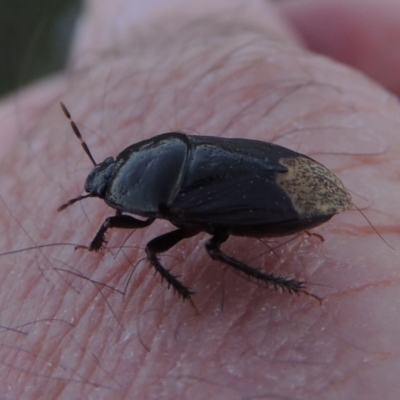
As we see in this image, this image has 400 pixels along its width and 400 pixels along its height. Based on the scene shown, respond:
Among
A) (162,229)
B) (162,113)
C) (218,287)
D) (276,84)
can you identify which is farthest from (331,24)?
(218,287)

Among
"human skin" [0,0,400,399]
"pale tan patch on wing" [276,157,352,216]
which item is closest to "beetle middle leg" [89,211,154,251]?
"human skin" [0,0,400,399]

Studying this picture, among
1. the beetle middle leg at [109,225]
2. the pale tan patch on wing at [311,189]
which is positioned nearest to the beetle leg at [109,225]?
the beetle middle leg at [109,225]

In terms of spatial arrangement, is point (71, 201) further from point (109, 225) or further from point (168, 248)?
point (168, 248)

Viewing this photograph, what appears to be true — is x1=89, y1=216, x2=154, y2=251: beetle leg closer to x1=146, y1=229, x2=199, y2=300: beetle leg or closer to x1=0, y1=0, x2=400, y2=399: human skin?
x1=0, y1=0, x2=400, y2=399: human skin

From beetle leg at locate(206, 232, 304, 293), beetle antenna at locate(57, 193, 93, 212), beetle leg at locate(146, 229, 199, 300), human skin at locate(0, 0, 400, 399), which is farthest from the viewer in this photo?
beetle antenna at locate(57, 193, 93, 212)

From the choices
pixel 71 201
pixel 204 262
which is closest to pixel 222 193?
pixel 204 262

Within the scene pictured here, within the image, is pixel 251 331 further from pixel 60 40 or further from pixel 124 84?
pixel 60 40
